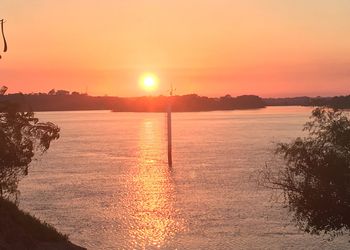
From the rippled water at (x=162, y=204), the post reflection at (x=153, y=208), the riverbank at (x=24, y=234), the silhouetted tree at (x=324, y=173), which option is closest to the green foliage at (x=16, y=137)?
the riverbank at (x=24, y=234)

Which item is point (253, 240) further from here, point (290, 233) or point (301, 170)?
point (301, 170)

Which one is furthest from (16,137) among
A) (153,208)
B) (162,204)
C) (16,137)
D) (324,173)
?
(162,204)

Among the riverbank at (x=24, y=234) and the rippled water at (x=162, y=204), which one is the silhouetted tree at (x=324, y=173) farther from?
the riverbank at (x=24, y=234)

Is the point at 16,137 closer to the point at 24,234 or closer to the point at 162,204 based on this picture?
the point at 24,234

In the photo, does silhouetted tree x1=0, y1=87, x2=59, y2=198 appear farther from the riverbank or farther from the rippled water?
the rippled water

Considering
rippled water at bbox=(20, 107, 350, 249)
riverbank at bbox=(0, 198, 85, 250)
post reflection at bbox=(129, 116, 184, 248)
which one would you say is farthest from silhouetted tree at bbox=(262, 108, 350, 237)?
post reflection at bbox=(129, 116, 184, 248)

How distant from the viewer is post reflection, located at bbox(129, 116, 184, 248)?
1428 inches

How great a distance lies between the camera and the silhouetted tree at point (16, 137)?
81.4ft

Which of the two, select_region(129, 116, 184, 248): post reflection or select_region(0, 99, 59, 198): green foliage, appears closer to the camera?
Answer: select_region(0, 99, 59, 198): green foliage

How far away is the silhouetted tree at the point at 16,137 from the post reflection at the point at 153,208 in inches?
412

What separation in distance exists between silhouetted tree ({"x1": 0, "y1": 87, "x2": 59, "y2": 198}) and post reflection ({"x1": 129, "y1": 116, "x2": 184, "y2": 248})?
1046cm

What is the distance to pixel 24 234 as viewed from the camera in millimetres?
23750

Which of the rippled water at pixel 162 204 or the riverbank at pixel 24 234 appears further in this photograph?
the rippled water at pixel 162 204

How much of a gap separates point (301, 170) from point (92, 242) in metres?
15.2
